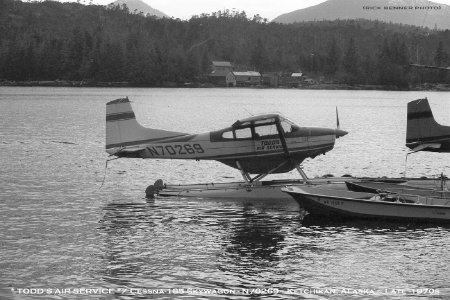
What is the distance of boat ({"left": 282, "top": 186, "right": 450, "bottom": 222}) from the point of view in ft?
76.0

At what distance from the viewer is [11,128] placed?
6825 centimetres

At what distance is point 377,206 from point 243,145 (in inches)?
226

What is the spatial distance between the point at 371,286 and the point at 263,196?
34.2 ft

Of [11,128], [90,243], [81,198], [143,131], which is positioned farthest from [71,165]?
[11,128]

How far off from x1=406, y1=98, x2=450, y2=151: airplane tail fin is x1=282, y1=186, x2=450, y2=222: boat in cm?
410

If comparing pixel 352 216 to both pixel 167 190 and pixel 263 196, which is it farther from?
pixel 167 190

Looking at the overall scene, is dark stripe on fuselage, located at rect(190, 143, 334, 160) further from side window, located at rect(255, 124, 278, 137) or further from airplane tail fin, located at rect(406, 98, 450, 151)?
airplane tail fin, located at rect(406, 98, 450, 151)

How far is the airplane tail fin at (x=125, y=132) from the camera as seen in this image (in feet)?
88.0

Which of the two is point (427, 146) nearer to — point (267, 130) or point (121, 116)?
point (267, 130)

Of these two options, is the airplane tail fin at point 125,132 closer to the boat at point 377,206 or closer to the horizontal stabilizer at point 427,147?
the boat at point 377,206

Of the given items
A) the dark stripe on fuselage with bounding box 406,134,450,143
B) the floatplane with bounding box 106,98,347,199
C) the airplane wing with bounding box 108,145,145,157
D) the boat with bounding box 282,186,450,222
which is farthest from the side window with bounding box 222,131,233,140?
the dark stripe on fuselage with bounding box 406,134,450,143

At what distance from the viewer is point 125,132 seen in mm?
27219

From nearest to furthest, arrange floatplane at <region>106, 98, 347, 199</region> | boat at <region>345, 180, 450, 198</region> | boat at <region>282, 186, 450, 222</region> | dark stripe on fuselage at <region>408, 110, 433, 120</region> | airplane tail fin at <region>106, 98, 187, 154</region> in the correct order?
boat at <region>282, 186, 450, 222</region>
boat at <region>345, 180, 450, 198</region>
floatplane at <region>106, 98, 347, 199</region>
airplane tail fin at <region>106, 98, 187, 154</region>
dark stripe on fuselage at <region>408, 110, 433, 120</region>

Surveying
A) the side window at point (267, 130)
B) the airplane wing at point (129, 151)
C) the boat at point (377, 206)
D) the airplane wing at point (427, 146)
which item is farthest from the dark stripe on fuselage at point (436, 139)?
the airplane wing at point (129, 151)
